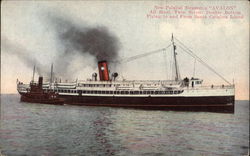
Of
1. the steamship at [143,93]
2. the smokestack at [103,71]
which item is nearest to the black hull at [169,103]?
the steamship at [143,93]

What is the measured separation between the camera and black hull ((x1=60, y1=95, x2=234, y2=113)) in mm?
17297

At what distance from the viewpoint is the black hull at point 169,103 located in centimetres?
1730

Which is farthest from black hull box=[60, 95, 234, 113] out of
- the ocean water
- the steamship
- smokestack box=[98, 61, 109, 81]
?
the ocean water

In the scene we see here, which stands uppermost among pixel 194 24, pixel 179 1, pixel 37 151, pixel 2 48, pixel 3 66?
pixel 179 1

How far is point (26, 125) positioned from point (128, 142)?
15.8 feet

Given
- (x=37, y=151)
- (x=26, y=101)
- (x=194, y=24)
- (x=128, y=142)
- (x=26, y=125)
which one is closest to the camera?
(x=37, y=151)

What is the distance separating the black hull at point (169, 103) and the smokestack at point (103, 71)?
1385 mm

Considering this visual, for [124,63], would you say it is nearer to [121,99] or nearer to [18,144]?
[18,144]

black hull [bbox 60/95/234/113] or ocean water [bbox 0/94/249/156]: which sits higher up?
black hull [bbox 60/95/234/113]

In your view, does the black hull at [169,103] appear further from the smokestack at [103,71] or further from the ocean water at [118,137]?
the ocean water at [118,137]

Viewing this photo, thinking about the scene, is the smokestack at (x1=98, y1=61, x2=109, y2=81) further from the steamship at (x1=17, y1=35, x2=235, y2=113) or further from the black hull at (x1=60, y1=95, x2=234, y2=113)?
the black hull at (x1=60, y1=95, x2=234, y2=113)

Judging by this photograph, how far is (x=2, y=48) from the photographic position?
424 inches

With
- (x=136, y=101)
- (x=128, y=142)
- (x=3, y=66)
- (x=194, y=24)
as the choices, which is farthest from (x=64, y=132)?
(x=136, y=101)

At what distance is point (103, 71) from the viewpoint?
727 inches
